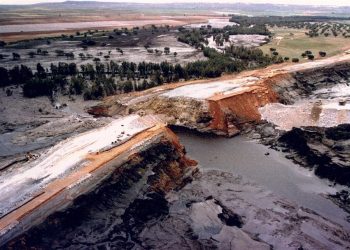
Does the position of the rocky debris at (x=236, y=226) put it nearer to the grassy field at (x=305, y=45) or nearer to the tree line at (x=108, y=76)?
the tree line at (x=108, y=76)

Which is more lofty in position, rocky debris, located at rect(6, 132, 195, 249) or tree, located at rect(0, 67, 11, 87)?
tree, located at rect(0, 67, 11, 87)

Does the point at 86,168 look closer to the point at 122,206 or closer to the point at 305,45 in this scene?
the point at 122,206

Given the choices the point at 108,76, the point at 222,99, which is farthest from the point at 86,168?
the point at 108,76

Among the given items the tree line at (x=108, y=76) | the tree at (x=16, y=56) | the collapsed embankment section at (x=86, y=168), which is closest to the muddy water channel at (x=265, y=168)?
the collapsed embankment section at (x=86, y=168)

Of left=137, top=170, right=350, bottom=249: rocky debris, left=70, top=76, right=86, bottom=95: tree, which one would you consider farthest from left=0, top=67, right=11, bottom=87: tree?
left=137, top=170, right=350, bottom=249: rocky debris

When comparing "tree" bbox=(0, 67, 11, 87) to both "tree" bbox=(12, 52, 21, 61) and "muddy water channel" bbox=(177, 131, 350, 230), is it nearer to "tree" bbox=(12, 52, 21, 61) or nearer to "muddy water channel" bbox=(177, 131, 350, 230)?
"tree" bbox=(12, 52, 21, 61)

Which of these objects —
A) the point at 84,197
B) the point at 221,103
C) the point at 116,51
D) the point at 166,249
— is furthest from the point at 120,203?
the point at 116,51

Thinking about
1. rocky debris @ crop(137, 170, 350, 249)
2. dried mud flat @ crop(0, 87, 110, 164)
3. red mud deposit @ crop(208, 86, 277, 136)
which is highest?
red mud deposit @ crop(208, 86, 277, 136)

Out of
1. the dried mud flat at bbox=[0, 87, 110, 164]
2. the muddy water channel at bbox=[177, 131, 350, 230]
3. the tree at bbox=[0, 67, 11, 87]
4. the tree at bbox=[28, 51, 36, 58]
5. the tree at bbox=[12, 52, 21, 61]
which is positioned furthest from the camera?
the tree at bbox=[28, 51, 36, 58]
